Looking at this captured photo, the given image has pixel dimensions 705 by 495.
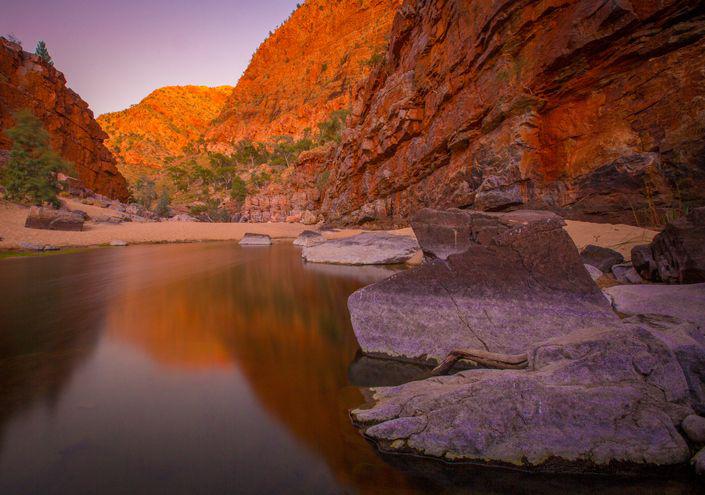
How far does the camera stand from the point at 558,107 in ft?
31.3

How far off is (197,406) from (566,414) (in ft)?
9.04

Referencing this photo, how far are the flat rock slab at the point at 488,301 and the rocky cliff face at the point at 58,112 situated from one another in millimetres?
40682

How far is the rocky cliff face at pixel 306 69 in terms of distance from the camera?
211 feet

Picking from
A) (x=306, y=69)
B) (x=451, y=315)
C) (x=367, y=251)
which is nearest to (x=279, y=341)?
(x=451, y=315)

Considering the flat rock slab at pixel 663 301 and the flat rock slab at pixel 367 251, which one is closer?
the flat rock slab at pixel 663 301

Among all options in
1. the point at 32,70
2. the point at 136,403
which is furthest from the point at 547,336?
the point at 32,70

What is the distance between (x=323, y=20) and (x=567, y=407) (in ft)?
348

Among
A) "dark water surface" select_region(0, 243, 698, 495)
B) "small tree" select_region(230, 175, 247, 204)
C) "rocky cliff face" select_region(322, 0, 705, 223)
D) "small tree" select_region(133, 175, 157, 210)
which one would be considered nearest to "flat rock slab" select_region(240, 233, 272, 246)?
"rocky cliff face" select_region(322, 0, 705, 223)

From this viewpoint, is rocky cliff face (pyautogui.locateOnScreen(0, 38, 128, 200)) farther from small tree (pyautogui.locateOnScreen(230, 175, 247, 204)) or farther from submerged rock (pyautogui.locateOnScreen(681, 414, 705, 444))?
submerged rock (pyautogui.locateOnScreen(681, 414, 705, 444))

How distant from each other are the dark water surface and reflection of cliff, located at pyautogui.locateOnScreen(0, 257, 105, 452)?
2 centimetres

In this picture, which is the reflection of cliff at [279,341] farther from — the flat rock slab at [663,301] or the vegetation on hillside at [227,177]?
the vegetation on hillside at [227,177]

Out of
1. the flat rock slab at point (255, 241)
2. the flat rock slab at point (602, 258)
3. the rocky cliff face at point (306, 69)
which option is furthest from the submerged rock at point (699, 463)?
the rocky cliff face at point (306, 69)

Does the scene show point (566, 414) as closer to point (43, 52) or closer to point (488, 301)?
point (488, 301)

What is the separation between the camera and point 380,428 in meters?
2.01
